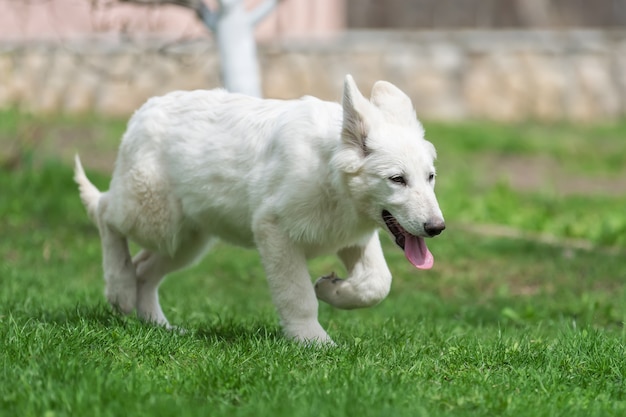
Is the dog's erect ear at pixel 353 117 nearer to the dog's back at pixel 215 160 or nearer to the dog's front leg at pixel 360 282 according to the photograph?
the dog's back at pixel 215 160

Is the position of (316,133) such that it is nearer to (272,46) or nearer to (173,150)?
(173,150)

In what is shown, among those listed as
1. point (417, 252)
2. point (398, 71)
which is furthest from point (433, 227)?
point (398, 71)

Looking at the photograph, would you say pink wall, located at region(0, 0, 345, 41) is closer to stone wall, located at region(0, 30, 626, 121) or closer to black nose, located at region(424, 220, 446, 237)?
stone wall, located at region(0, 30, 626, 121)

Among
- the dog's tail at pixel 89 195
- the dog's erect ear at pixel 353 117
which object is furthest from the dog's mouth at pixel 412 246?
the dog's tail at pixel 89 195

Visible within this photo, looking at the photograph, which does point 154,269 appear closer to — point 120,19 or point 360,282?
point 360,282

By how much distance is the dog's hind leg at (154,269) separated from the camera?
20.4 feet

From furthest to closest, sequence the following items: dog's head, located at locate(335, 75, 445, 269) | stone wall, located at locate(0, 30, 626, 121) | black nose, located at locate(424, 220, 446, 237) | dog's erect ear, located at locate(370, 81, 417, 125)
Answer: stone wall, located at locate(0, 30, 626, 121), dog's erect ear, located at locate(370, 81, 417, 125), dog's head, located at locate(335, 75, 445, 269), black nose, located at locate(424, 220, 446, 237)

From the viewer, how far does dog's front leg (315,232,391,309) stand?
5375mm

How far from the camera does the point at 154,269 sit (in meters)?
6.37

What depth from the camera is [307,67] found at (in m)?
16.4

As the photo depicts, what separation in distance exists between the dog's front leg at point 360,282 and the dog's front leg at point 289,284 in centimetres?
22

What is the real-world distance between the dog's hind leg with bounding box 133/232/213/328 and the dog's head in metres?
1.50

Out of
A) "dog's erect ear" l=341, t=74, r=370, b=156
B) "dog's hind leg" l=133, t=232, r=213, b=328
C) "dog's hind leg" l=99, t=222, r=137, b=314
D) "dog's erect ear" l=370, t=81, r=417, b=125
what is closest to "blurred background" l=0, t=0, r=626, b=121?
"dog's hind leg" l=133, t=232, r=213, b=328

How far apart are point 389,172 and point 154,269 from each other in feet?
6.70
